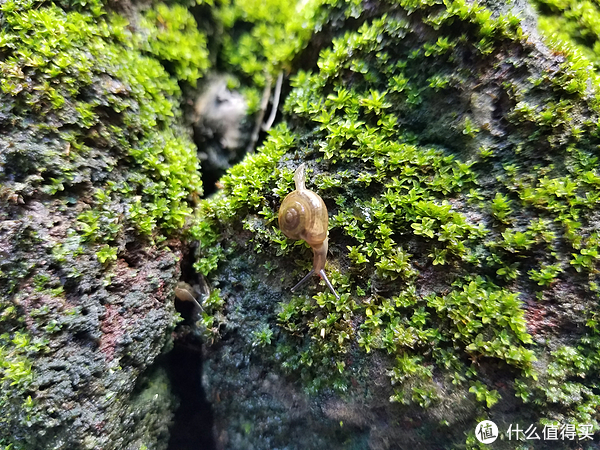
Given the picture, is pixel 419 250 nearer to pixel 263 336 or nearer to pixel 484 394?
pixel 484 394

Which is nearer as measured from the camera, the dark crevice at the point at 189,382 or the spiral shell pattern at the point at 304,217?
the spiral shell pattern at the point at 304,217

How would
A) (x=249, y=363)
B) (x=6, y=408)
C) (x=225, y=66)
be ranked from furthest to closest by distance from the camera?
(x=225, y=66), (x=249, y=363), (x=6, y=408)

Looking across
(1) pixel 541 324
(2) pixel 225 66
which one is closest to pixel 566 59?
(1) pixel 541 324

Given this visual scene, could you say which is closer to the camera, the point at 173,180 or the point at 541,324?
the point at 541,324

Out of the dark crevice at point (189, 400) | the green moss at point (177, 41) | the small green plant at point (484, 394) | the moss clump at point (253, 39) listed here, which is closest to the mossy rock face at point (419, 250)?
the small green plant at point (484, 394)

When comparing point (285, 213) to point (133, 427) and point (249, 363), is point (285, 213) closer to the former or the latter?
point (249, 363)

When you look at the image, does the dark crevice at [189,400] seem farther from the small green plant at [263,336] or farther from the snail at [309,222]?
the snail at [309,222]

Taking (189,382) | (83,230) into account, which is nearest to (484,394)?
(189,382)
